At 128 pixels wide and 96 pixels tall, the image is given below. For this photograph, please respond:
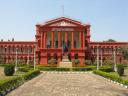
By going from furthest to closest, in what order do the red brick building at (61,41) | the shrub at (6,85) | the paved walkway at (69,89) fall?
the red brick building at (61,41) < the paved walkway at (69,89) < the shrub at (6,85)

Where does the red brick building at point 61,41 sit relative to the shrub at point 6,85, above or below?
above

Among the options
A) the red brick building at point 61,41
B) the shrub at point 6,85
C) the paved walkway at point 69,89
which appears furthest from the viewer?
the red brick building at point 61,41

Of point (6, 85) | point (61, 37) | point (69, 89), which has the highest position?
point (61, 37)

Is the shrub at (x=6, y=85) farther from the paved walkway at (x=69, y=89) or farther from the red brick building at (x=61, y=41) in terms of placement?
the red brick building at (x=61, y=41)

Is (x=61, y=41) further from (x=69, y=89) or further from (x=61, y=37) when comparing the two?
(x=69, y=89)

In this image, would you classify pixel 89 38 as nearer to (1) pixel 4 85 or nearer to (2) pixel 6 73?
(2) pixel 6 73

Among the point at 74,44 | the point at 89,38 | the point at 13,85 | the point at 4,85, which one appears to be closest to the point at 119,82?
the point at 13,85

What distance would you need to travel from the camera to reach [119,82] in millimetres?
30312

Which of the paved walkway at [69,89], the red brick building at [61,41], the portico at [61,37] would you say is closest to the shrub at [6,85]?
the paved walkway at [69,89]

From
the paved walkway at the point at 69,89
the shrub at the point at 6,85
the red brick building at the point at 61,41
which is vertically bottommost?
the paved walkway at the point at 69,89

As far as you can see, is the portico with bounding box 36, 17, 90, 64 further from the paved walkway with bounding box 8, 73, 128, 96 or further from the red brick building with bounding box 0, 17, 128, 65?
the paved walkway with bounding box 8, 73, 128, 96

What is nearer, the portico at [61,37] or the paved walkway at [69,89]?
the paved walkway at [69,89]

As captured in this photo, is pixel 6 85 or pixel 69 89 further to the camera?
pixel 69 89

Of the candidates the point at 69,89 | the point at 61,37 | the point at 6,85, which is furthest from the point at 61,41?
the point at 6,85
